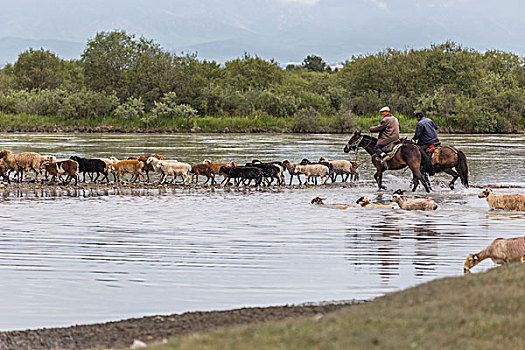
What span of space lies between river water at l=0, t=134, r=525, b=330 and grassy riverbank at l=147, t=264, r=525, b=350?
1.91 metres

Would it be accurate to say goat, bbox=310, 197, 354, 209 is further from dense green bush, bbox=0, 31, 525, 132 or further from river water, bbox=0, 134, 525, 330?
dense green bush, bbox=0, 31, 525, 132

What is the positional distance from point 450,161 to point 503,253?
12.6 m

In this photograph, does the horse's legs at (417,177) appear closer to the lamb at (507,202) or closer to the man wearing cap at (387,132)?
the man wearing cap at (387,132)

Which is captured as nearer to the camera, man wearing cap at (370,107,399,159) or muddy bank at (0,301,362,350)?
muddy bank at (0,301,362,350)

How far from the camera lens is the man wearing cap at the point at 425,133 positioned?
21891mm

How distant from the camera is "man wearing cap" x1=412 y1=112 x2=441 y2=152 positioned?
2189 centimetres

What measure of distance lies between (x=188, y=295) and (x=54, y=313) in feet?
5.31

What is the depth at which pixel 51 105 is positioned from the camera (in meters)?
75.9

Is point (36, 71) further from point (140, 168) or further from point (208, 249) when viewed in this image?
point (208, 249)

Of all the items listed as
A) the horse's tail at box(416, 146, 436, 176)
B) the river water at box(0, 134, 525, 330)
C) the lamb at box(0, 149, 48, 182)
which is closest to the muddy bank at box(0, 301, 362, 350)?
the river water at box(0, 134, 525, 330)

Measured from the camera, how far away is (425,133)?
2203 centimetres

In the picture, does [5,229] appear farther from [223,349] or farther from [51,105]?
[51,105]

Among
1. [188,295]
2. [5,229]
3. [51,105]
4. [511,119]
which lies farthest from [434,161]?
[51,105]

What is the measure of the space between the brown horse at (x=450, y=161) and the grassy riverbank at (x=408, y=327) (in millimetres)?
14739
